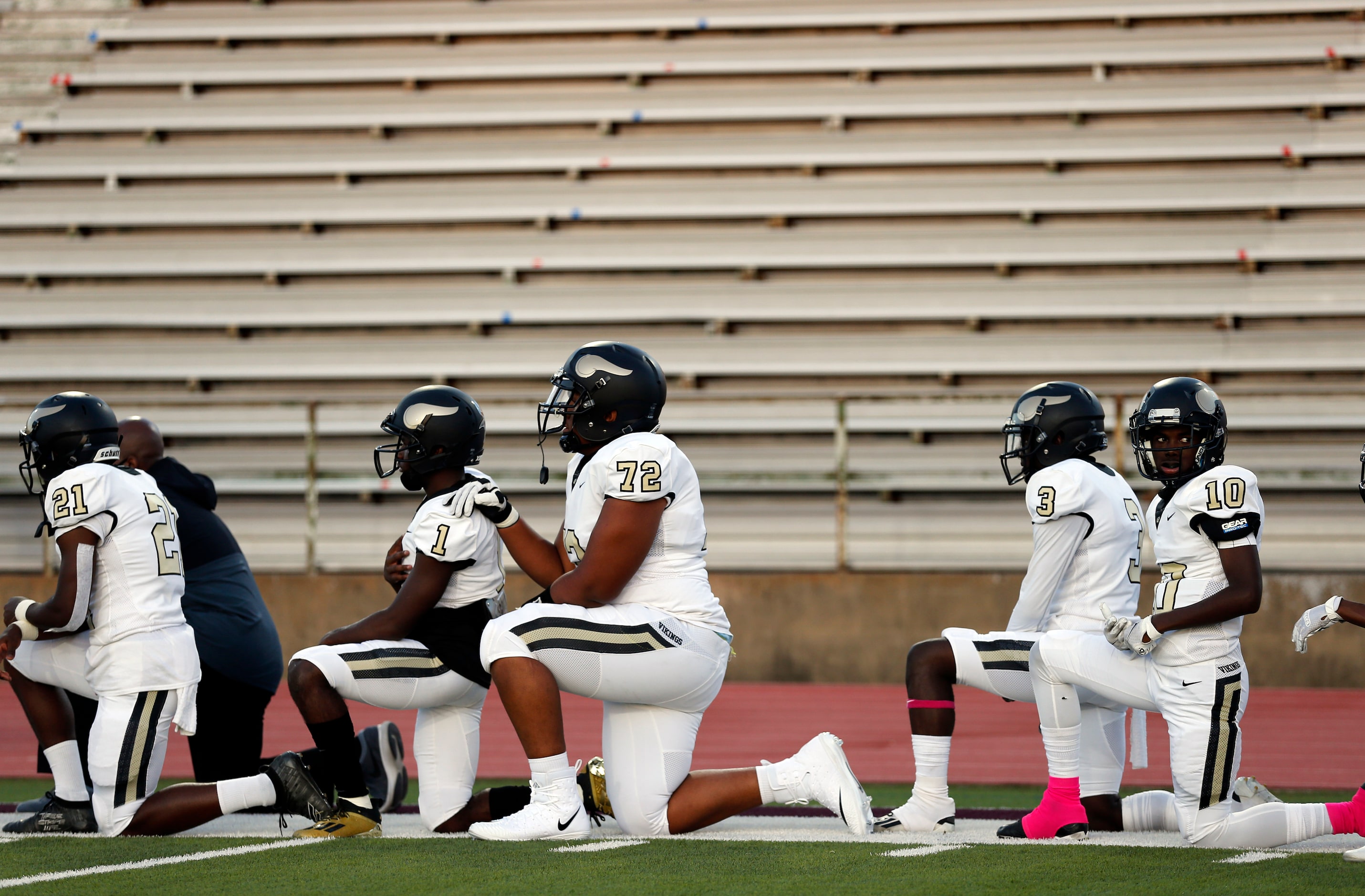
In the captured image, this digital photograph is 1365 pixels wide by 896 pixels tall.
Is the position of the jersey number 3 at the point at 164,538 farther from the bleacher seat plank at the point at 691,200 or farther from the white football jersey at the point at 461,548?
the bleacher seat plank at the point at 691,200

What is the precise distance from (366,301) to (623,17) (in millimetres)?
3218

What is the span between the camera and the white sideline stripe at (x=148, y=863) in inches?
149

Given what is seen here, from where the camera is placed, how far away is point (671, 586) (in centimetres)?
451

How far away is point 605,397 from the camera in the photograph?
4.67m

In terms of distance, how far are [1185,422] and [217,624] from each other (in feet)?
10.5

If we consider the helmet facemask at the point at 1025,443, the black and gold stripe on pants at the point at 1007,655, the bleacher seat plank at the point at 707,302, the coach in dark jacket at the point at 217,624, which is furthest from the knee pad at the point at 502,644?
the bleacher seat plank at the point at 707,302

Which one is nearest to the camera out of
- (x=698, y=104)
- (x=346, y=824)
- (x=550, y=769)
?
(x=550, y=769)

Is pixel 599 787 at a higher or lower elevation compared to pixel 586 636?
lower

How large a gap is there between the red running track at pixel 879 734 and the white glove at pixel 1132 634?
1938mm

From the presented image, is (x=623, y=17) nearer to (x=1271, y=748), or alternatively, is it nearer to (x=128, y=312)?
(x=128, y=312)

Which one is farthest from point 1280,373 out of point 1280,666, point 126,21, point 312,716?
point 126,21

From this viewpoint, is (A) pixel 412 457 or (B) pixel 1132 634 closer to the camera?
(B) pixel 1132 634

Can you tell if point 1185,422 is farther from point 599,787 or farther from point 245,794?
point 245,794

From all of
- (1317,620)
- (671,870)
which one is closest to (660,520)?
(671,870)
